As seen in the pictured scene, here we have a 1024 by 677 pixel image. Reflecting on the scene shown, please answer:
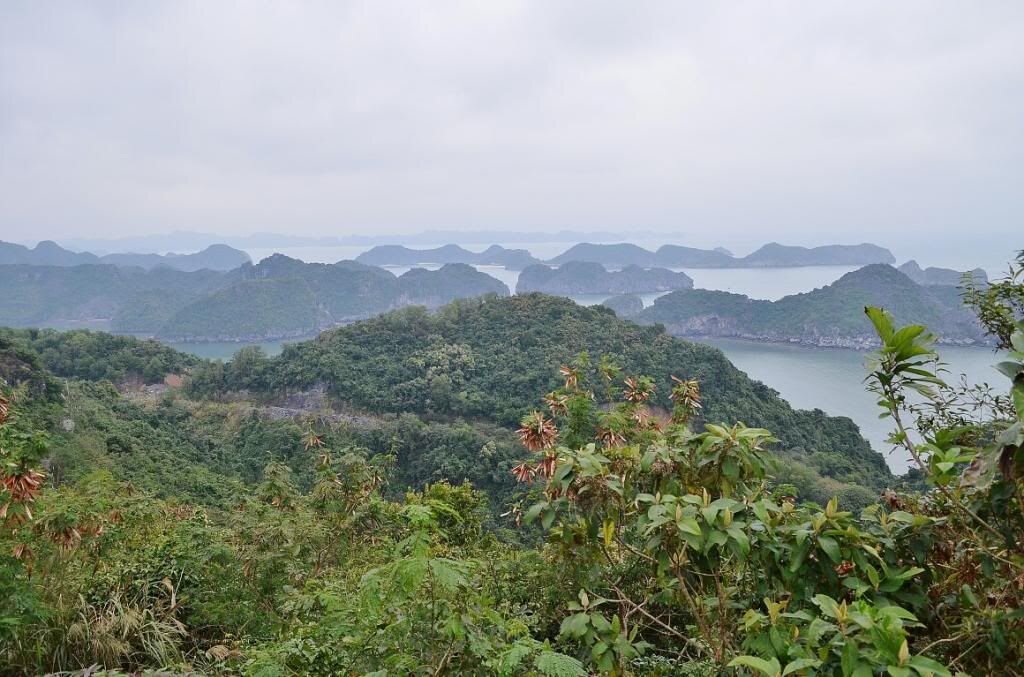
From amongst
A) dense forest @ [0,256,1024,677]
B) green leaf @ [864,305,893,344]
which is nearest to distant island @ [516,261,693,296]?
dense forest @ [0,256,1024,677]

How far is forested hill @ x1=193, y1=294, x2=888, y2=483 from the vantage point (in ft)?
75.8

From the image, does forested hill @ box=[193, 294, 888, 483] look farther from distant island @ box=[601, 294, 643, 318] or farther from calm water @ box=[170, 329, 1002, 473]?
distant island @ box=[601, 294, 643, 318]

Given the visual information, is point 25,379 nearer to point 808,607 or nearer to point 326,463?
point 326,463

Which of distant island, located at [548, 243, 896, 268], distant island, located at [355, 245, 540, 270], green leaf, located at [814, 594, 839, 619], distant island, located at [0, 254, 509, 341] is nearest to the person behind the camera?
green leaf, located at [814, 594, 839, 619]

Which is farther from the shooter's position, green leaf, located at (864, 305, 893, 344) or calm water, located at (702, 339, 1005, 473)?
calm water, located at (702, 339, 1005, 473)

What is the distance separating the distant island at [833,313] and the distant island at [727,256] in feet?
158

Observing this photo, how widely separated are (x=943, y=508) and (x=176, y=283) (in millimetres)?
98100

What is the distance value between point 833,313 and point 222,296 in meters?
62.5

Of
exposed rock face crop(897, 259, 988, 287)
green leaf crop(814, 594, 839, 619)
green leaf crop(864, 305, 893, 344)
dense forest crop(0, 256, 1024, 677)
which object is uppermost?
exposed rock face crop(897, 259, 988, 287)

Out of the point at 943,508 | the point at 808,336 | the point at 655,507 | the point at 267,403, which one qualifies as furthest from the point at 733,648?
the point at 808,336

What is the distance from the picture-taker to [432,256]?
136 meters

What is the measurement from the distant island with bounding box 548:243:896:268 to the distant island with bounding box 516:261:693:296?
59.2ft

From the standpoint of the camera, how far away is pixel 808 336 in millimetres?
51219

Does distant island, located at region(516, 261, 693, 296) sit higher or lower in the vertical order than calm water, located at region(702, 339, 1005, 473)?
higher
